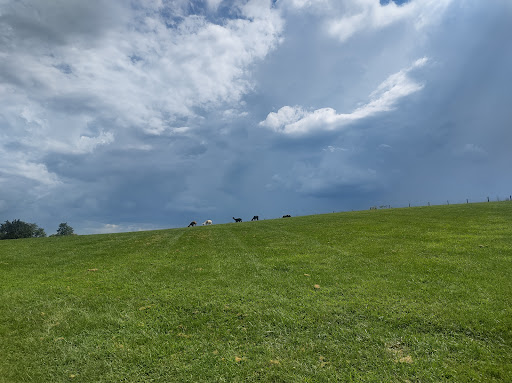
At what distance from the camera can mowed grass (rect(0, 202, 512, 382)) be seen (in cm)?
641

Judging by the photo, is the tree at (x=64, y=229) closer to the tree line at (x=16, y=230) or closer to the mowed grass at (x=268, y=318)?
the tree line at (x=16, y=230)

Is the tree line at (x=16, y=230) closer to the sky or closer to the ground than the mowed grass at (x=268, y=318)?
closer to the sky

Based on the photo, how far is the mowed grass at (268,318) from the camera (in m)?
6.41

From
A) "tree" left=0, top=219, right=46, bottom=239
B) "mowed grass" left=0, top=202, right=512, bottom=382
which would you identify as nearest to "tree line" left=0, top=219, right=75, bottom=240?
"tree" left=0, top=219, right=46, bottom=239

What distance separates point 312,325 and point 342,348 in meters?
1.15

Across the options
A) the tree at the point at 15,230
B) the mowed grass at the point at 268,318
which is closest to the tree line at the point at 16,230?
the tree at the point at 15,230

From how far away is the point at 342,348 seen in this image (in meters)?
6.98

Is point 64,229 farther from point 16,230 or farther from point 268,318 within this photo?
point 268,318

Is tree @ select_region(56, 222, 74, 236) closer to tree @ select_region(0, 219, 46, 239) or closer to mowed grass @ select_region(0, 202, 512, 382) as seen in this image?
tree @ select_region(0, 219, 46, 239)

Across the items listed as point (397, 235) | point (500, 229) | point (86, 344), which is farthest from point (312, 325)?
point (500, 229)

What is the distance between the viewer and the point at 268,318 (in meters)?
8.47

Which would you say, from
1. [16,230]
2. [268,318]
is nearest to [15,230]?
[16,230]

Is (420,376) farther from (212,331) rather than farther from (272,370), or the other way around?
(212,331)

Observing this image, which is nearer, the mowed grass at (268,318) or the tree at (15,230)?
the mowed grass at (268,318)
